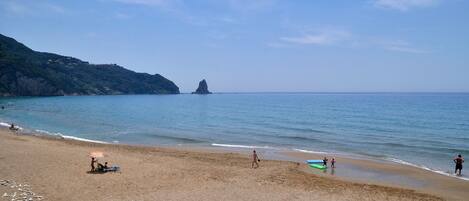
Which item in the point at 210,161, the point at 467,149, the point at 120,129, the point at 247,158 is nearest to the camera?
the point at 210,161

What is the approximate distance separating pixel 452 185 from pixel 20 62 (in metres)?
163

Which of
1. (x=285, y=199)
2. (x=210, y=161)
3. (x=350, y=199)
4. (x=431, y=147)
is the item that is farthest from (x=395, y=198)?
(x=431, y=147)

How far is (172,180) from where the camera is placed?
21766 millimetres

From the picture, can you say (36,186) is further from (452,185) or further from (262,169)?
(452,185)

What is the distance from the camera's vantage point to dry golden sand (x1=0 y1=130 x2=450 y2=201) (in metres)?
18.6

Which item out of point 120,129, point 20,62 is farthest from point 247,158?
point 20,62

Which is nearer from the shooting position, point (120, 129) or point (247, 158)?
point (247, 158)

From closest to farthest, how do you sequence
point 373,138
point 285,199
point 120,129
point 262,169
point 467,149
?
point 285,199, point 262,169, point 467,149, point 373,138, point 120,129

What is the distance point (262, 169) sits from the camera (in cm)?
2659

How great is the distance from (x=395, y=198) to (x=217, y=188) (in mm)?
8225

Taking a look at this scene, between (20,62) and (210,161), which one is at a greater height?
(20,62)

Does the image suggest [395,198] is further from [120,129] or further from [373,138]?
[120,129]

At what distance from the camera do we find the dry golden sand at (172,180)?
1858 centimetres

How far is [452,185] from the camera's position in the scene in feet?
76.8
